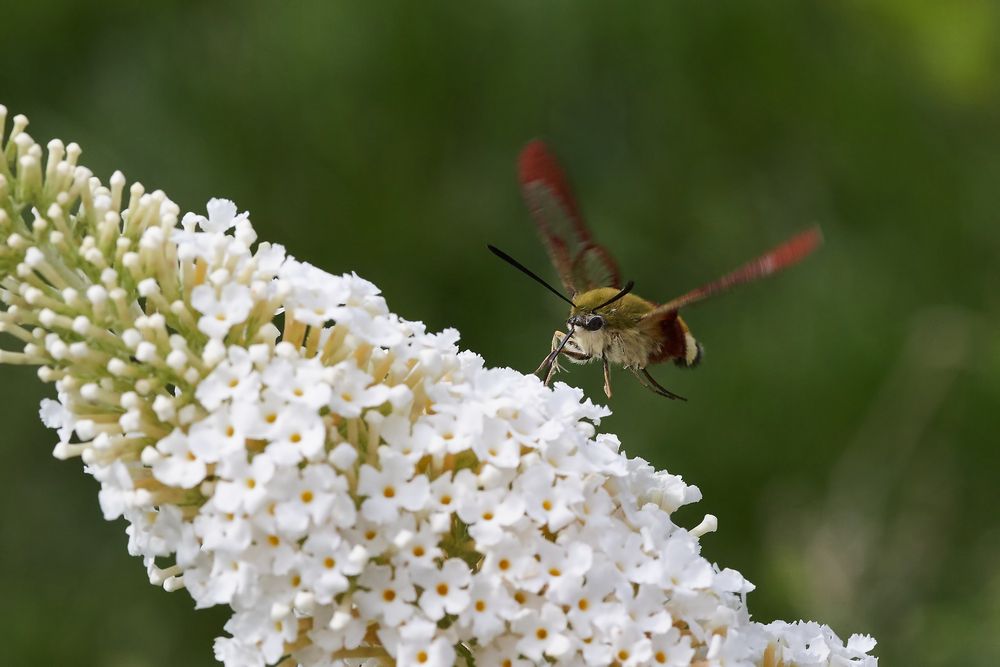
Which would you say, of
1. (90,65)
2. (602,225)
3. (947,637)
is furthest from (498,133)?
(947,637)

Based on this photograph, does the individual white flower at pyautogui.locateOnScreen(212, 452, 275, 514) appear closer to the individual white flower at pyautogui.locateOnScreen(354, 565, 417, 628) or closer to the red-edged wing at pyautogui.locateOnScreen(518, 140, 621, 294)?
the individual white flower at pyautogui.locateOnScreen(354, 565, 417, 628)

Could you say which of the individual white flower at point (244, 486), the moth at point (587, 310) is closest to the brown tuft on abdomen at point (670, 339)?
the moth at point (587, 310)

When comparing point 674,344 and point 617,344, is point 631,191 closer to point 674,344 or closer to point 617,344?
point 674,344

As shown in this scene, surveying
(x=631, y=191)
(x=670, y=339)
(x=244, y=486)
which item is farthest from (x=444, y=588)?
(x=631, y=191)

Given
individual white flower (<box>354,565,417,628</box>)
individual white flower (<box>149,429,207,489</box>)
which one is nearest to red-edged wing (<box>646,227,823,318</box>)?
individual white flower (<box>354,565,417,628</box>)

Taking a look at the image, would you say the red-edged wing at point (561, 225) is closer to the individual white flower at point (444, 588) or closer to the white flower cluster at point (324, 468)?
the white flower cluster at point (324, 468)

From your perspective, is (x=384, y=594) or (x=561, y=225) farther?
(x=561, y=225)
